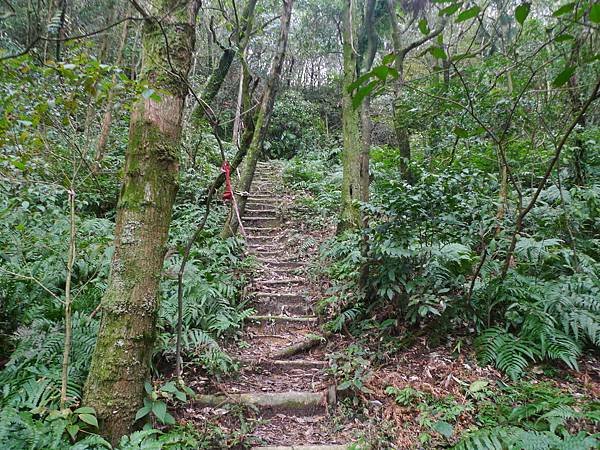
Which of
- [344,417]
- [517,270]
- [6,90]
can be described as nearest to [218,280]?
Result: [344,417]

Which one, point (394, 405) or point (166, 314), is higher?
point (166, 314)

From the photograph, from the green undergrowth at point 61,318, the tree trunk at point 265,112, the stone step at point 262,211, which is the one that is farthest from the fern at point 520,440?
the stone step at point 262,211

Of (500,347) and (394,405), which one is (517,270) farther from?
(394,405)

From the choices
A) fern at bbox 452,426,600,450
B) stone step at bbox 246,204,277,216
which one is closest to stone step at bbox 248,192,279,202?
stone step at bbox 246,204,277,216

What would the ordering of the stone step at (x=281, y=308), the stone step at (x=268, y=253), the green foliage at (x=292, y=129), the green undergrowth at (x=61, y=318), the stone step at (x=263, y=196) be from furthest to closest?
the green foliage at (x=292, y=129) < the stone step at (x=263, y=196) < the stone step at (x=268, y=253) < the stone step at (x=281, y=308) < the green undergrowth at (x=61, y=318)

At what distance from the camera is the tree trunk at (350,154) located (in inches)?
262

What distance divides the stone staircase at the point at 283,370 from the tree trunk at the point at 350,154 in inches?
47.9

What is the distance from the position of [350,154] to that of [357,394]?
443 cm

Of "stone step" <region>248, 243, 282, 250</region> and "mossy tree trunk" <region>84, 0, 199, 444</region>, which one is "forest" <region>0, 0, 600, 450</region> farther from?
"stone step" <region>248, 243, 282, 250</region>

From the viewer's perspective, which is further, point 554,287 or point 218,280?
point 218,280

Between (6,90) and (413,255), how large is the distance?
394 cm

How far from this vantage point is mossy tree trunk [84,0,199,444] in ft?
9.22

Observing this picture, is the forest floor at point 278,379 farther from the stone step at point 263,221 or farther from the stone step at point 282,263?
the stone step at point 263,221

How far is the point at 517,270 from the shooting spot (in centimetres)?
444
